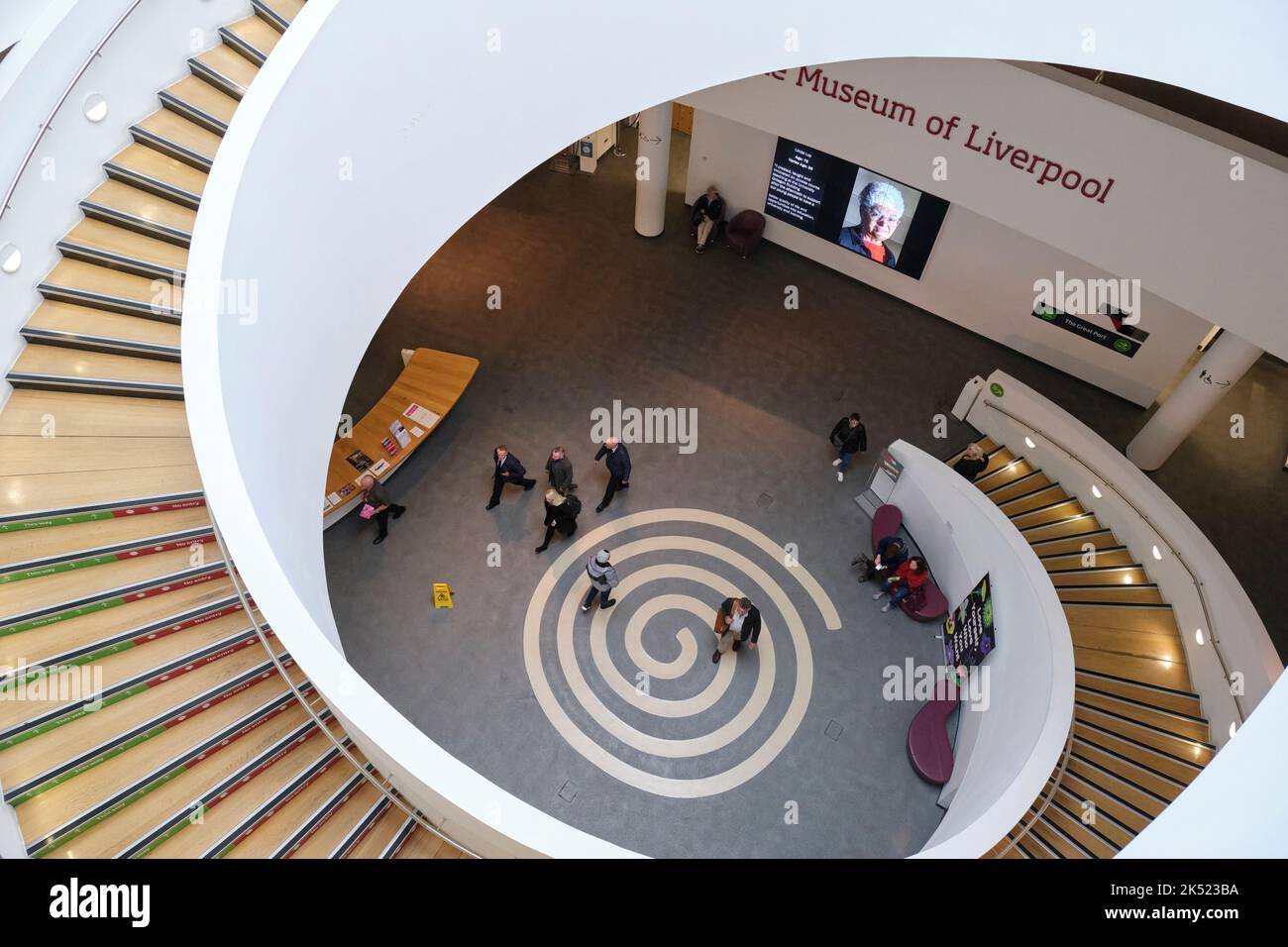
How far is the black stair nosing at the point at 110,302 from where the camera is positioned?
6828mm

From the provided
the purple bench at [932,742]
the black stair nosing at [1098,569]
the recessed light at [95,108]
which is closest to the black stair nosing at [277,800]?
the recessed light at [95,108]

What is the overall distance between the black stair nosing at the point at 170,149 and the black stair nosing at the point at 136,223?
2.22 feet

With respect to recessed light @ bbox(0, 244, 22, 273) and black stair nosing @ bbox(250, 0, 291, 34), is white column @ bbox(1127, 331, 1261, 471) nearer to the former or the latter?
black stair nosing @ bbox(250, 0, 291, 34)

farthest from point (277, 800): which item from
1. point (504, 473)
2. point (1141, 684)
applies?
point (1141, 684)

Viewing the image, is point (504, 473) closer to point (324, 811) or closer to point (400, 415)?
point (400, 415)

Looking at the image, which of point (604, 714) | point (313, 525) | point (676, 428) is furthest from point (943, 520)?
point (313, 525)

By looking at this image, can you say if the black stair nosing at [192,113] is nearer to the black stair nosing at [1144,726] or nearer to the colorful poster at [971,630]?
the colorful poster at [971,630]

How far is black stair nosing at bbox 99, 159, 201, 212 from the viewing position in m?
7.22

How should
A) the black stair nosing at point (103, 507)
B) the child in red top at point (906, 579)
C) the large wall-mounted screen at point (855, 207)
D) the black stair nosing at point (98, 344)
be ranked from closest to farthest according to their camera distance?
the black stair nosing at point (103, 507) → the black stair nosing at point (98, 344) → the child in red top at point (906, 579) → the large wall-mounted screen at point (855, 207)

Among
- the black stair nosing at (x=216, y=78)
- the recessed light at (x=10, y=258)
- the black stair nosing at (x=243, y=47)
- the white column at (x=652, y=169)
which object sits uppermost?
the white column at (x=652, y=169)

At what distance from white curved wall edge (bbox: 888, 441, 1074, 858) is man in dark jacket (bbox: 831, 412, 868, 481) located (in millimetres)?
576
